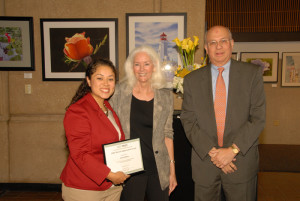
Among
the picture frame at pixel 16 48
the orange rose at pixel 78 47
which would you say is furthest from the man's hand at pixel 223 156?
the picture frame at pixel 16 48

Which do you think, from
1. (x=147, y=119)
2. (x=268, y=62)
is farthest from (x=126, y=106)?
(x=268, y=62)

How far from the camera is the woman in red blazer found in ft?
4.94

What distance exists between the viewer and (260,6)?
5.30 m

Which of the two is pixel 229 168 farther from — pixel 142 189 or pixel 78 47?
pixel 78 47

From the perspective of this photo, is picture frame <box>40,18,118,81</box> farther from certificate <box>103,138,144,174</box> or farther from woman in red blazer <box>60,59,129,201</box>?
certificate <box>103,138,144,174</box>

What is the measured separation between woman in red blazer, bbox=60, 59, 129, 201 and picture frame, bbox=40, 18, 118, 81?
6.36ft

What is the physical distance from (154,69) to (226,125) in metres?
0.76

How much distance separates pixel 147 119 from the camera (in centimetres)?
187

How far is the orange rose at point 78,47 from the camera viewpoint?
3545 mm

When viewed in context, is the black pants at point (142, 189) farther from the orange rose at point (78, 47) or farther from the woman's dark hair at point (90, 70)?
the orange rose at point (78, 47)

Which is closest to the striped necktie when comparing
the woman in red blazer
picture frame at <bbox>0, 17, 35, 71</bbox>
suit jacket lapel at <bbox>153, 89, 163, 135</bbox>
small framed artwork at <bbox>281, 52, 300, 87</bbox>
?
suit jacket lapel at <bbox>153, 89, 163, 135</bbox>

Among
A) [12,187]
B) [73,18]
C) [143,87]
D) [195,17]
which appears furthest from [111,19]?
[12,187]

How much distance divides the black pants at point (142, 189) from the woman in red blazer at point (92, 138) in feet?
0.31

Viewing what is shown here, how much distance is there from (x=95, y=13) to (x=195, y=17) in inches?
59.9
